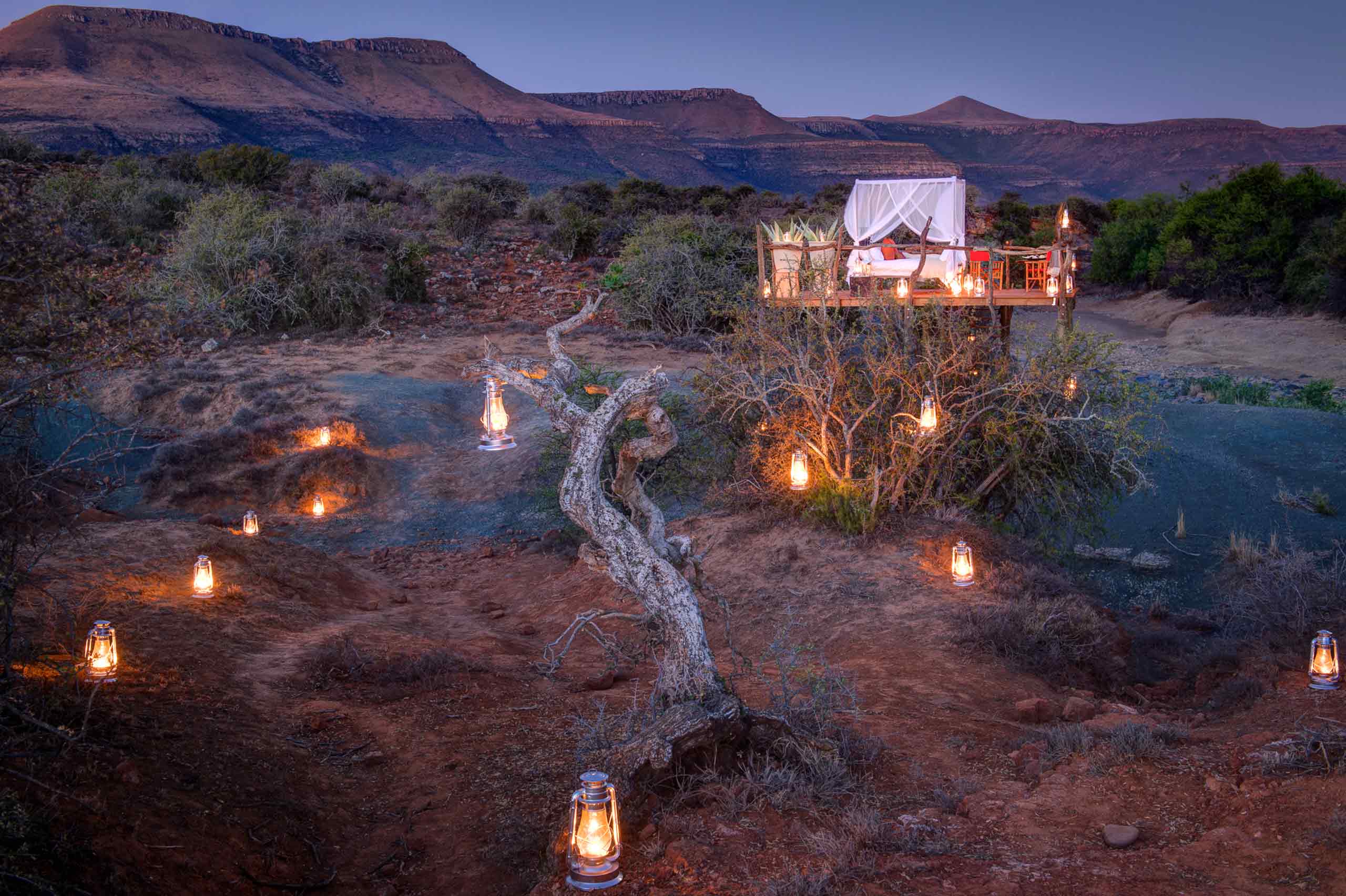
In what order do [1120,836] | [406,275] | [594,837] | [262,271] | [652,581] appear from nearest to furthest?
[594,837], [1120,836], [652,581], [262,271], [406,275]

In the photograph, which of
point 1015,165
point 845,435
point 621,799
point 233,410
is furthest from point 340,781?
point 1015,165

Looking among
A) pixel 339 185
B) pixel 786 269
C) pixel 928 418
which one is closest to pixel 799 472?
pixel 928 418

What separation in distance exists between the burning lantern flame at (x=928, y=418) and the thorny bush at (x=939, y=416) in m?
0.06

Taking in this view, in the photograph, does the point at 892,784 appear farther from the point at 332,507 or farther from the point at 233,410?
the point at 233,410

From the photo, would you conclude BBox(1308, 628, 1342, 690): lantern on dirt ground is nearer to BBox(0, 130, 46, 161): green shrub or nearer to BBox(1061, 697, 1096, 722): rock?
BBox(1061, 697, 1096, 722): rock

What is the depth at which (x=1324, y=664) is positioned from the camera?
5953 millimetres

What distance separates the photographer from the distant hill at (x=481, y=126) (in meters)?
50.3

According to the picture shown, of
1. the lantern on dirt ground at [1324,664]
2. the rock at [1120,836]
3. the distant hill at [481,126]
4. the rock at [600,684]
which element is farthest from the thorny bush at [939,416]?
the distant hill at [481,126]

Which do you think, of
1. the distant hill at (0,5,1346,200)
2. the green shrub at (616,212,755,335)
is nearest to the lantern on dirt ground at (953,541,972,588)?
the green shrub at (616,212,755,335)

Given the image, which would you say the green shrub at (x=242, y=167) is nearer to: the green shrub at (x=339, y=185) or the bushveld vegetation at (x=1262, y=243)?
the green shrub at (x=339, y=185)

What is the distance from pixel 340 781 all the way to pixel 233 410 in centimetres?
1125

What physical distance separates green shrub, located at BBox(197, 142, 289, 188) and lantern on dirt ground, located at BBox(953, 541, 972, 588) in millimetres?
28896

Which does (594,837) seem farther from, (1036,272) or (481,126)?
(481,126)

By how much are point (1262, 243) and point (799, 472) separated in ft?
81.2
